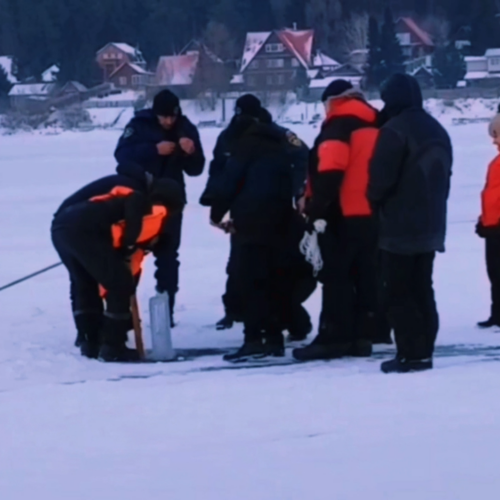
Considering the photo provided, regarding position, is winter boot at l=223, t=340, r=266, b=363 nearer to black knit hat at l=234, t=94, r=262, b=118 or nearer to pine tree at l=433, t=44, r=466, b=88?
black knit hat at l=234, t=94, r=262, b=118

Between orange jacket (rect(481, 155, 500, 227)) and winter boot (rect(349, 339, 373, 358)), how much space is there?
1202 mm

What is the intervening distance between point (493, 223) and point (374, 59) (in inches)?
2456

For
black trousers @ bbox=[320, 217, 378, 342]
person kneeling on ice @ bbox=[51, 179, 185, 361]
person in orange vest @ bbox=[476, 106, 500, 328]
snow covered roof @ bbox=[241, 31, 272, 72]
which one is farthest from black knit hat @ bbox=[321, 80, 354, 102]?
snow covered roof @ bbox=[241, 31, 272, 72]

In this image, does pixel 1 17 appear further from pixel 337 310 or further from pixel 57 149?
pixel 337 310

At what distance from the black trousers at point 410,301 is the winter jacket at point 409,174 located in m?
0.08

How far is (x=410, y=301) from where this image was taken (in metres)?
5.61

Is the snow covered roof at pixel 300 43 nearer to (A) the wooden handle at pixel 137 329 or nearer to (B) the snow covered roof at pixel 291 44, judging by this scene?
(B) the snow covered roof at pixel 291 44

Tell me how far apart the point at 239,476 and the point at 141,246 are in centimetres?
248

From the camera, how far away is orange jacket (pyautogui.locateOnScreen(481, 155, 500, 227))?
692 centimetres

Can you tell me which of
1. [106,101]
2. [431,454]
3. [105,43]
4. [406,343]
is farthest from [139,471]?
[105,43]

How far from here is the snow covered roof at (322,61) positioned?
251 feet

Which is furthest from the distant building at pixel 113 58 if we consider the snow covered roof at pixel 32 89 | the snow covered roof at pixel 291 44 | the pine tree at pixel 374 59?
the pine tree at pixel 374 59

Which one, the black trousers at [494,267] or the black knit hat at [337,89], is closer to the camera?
the black knit hat at [337,89]

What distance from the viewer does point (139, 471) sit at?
422 centimetres
